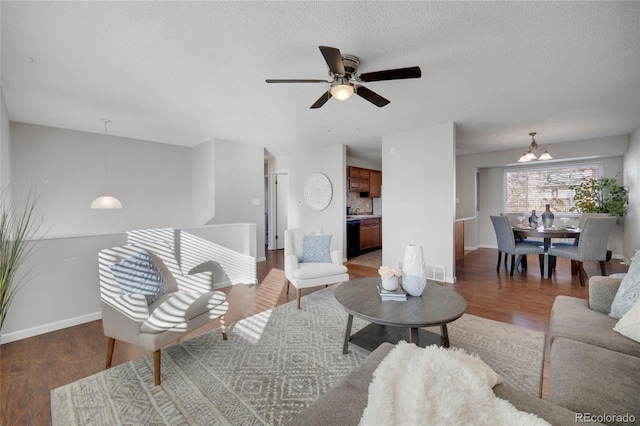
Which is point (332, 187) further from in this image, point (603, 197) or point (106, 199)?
point (603, 197)

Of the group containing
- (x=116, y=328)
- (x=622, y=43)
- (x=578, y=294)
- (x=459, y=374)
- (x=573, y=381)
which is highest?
(x=622, y=43)

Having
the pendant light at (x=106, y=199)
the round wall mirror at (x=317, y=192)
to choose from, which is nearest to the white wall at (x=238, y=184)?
the round wall mirror at (x=317, y=192)

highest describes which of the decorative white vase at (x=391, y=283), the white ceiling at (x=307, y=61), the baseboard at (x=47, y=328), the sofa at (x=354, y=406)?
the white ceiling at (x=307, y=61)

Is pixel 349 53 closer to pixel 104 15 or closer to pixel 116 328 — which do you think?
pixel 104 15

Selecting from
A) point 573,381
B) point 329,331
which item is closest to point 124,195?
point 329,331

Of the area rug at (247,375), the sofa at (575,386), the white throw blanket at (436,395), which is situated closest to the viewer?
the white throw blanket at (436,395)

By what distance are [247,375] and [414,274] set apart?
4.75 feet

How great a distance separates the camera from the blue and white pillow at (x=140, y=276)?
1.97m

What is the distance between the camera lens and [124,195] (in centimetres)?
490

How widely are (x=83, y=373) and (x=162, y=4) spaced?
102 inches

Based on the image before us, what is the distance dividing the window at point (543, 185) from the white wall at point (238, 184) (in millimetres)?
6289

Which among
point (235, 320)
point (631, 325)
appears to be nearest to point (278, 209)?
point (235, 320)

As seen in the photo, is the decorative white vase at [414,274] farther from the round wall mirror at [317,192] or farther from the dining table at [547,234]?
the round wall mirror at [317,192]

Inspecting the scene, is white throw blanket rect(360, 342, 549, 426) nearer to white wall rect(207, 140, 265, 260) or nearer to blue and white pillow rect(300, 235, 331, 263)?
blue and white pillow rect(300, 235, 331, 263)
